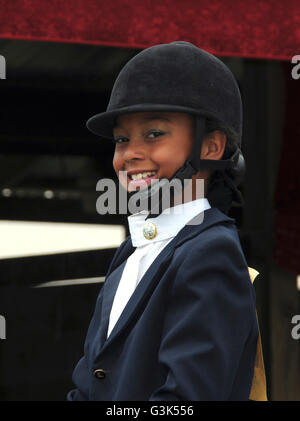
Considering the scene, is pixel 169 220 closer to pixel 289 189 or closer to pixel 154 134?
pixel 154 134

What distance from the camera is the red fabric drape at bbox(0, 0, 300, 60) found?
2.25m

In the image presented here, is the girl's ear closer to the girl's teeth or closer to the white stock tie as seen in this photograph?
the girl's teeth

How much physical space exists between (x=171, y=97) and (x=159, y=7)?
1102 mm

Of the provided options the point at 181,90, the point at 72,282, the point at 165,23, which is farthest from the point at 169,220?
the point at 72,282

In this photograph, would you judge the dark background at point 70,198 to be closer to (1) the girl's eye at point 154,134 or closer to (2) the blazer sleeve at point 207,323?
(1) the girl's eye at point 154,134

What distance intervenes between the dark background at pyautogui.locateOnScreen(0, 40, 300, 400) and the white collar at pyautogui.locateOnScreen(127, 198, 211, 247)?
1.74m

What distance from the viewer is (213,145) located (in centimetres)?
140

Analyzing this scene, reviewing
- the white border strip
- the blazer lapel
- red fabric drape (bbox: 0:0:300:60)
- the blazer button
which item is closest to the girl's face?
the blazer lapel

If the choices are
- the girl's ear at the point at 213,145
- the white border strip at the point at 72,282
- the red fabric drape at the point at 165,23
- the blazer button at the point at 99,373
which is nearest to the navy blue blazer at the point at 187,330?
the blazer button at the point at 99,373

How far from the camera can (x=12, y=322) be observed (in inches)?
123

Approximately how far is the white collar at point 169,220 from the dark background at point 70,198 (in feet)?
5.72

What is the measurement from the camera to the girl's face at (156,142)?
4.39ft

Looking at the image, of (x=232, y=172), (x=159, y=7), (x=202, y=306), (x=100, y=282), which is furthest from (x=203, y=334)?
(x=100, y=282)

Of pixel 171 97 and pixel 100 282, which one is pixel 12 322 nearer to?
pixel 100 282
